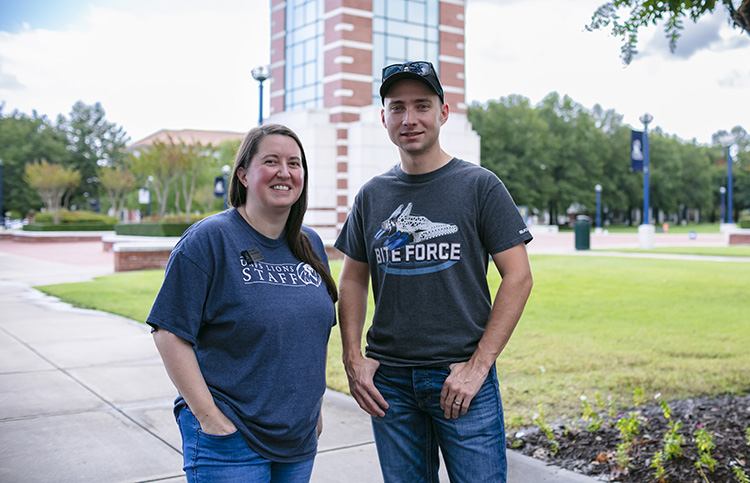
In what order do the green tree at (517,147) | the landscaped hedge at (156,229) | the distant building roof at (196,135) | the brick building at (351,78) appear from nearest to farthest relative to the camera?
the brick building at (351,78), the landscaped hedge at (156,229), the green tree at (517,147), the distant building roof at (196,135)

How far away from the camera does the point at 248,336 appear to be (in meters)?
2.16

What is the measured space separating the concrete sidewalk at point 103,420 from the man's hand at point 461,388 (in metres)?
1.84

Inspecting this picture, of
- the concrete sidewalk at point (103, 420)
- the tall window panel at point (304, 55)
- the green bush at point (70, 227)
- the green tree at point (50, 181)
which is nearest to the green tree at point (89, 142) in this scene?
the green tree at point (50, 181)

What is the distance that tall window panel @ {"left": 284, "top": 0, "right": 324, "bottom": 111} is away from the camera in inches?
1027

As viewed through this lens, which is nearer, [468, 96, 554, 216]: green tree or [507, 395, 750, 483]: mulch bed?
[507, 395, 750, 483]: mulch bed

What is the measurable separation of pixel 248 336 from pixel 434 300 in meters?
0.66

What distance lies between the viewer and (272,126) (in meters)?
2.40

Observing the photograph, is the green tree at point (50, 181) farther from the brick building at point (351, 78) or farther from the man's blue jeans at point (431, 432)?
the man's blue jeans at point (431, 432)

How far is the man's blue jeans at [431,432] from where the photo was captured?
7.46ft

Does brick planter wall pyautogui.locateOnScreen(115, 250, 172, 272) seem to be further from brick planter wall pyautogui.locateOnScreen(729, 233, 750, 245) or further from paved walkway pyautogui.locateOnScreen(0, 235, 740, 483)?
brick planter wall pyautogui.locateOnScreen(729, 233, 750, 245)

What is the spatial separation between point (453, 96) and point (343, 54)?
5335 mm

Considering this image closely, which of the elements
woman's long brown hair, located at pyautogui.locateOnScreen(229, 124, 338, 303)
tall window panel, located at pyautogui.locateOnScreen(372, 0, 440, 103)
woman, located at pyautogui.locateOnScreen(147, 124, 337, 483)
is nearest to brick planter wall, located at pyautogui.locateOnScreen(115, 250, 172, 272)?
tall window panel, located at pyautogui.locateOnScreen(372, 0, 440, 103)

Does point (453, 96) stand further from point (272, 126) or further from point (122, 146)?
point (122, 146)

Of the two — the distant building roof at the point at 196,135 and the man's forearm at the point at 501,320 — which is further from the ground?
the distant building roof at the point at 196,135
